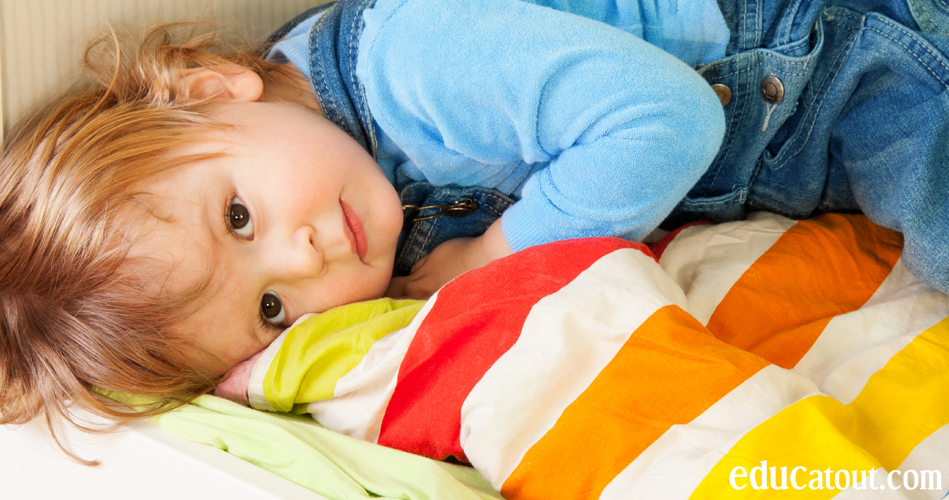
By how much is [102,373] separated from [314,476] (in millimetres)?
271

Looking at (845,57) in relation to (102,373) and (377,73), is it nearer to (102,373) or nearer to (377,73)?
(377,73)

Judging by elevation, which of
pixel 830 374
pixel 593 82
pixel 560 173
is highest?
pixel 593 82

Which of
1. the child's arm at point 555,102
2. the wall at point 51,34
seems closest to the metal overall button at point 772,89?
the child's arm at point 555,102

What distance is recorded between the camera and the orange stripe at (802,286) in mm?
688

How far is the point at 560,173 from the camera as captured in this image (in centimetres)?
72

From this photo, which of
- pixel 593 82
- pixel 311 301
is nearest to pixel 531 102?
pixel 593 82

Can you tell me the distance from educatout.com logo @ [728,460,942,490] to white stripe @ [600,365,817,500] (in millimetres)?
23

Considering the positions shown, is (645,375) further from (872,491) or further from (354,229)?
(354,229)

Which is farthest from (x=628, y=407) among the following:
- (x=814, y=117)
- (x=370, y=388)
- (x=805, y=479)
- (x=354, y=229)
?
(x=814, y=117)

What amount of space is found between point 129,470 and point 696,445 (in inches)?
19.4

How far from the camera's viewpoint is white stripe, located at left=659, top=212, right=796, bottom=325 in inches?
28.6

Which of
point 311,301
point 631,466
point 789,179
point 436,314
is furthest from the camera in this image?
point 789,179

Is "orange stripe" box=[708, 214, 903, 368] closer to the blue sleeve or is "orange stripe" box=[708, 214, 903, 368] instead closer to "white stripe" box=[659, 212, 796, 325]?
"white stripe" box=[659, 212, 796, 325]

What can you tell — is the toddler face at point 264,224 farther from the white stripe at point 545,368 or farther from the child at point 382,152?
the white stripe at point 545,368
